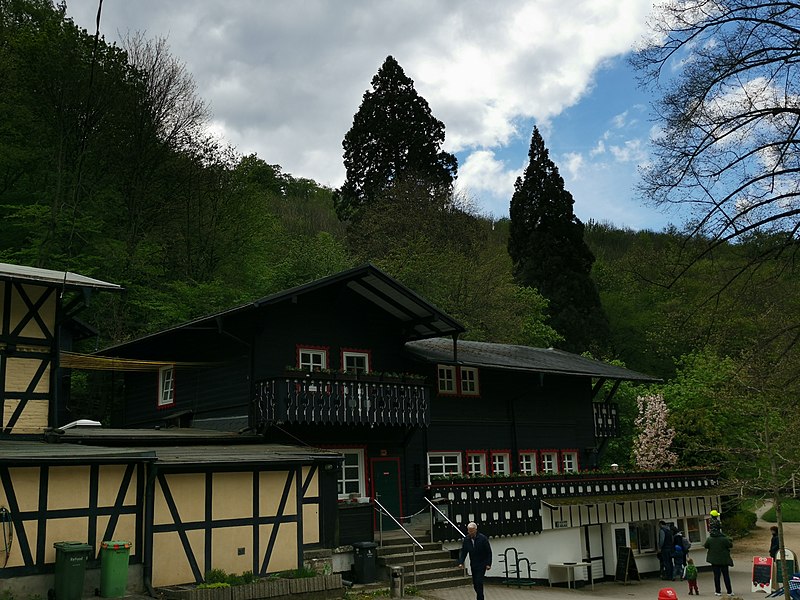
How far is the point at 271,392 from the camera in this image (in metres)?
20.1

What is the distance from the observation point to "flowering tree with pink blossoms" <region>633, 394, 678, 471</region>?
37125mm

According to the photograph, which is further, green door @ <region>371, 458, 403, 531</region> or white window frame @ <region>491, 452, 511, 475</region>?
white window frame @ <region>491, 452, 511, 475</region>

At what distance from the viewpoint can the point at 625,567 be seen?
25406mm

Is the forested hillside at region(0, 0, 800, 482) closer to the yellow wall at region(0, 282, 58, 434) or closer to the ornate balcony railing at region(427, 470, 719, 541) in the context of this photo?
the ornate balcony railing at region(427, 470, 719, 541)

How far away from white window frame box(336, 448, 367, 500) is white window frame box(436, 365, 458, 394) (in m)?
3.96

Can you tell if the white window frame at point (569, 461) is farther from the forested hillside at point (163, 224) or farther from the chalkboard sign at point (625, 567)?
the forested hillside at point (163, 224)

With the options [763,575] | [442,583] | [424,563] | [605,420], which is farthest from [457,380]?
[763,575]

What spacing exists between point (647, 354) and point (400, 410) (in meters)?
40.6

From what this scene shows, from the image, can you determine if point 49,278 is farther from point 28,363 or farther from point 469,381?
point 469,381

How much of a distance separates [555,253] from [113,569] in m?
44.3

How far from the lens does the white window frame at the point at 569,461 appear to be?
95.5 feet

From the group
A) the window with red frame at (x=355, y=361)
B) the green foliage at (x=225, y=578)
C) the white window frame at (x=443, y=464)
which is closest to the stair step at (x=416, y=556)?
the green foliage at (x=225, y=578)

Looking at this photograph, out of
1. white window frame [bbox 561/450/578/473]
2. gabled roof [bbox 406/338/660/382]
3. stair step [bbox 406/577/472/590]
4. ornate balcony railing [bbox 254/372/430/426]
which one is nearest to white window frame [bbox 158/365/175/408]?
ornate balcony railing [bbox 254/372/430/426]

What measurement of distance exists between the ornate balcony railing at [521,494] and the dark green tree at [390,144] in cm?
2826
